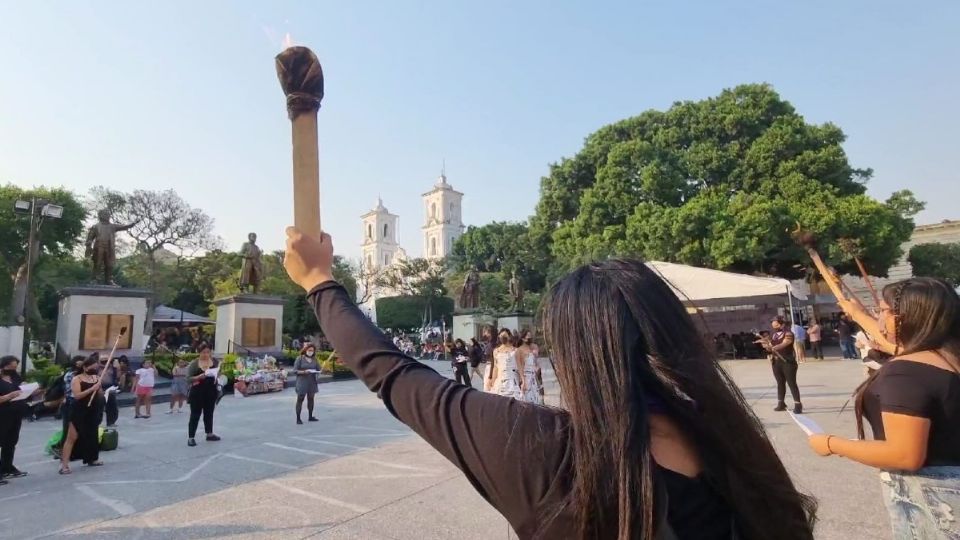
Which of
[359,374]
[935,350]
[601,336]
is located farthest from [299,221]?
[935,350]

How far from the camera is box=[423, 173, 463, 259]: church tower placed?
95.7 m

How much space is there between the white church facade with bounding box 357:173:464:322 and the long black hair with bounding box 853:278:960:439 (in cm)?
8689

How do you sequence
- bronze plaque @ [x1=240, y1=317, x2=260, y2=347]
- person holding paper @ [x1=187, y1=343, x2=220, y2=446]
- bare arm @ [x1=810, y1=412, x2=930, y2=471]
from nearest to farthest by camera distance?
bare arm @ [x1=810, y1=412, x2=930, y2=471] → person holding paper @ [x1=187, y1=343, x2=220, y2=446] → bronze plaque @ [x1=240, y1=317, x2=260, y2=347]

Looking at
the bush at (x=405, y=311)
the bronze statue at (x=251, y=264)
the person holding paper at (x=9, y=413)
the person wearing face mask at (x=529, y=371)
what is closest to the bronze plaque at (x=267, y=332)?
the bronze statue at (x=251, y=264)

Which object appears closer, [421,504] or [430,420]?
[430,420]

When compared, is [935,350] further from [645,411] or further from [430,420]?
[430,420]

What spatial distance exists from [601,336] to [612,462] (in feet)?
0.79

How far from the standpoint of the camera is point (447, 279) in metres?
57.7

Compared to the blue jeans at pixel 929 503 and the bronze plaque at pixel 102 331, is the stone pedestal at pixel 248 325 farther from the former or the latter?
the blue jeans at pixel 929 503

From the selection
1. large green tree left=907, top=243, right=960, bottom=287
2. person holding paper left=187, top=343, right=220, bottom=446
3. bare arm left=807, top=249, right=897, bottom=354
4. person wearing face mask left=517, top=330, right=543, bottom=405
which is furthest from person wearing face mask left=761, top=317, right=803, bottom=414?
large green tree left=907, top=243, right=960, bottom=287

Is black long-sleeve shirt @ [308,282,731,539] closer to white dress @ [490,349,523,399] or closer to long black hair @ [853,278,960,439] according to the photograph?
long black hair @ [853,278,960,439]

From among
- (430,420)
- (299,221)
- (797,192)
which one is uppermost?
(797,192)

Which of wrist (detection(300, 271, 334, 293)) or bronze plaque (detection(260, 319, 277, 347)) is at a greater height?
bronze plaque (detection(260, 319, 277, 347))

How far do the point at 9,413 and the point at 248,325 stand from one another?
15540 mm
